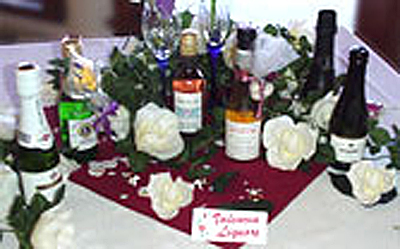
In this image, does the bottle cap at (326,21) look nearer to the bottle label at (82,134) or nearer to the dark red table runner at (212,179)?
the dark red table runner at (212,179)

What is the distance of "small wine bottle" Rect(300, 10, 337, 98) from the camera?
48.2 inches

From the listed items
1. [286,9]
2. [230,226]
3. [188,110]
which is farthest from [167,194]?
[286,9]

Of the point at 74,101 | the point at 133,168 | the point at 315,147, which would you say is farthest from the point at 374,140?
the point at 74,101

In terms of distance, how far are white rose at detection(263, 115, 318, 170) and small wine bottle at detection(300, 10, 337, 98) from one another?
0.48 feet

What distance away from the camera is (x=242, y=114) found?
3.78 feet

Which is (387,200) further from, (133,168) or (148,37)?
(148,37)

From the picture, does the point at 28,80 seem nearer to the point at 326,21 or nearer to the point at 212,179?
the point at 212,179

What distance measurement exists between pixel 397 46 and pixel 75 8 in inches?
69.0

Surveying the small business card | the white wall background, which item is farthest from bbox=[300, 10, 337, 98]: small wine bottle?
the white wall background

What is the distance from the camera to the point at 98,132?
1.28 meters

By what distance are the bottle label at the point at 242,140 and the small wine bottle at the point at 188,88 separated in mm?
72

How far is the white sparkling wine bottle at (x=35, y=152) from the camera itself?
1001mm

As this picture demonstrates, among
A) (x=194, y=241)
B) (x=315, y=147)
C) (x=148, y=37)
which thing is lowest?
(x=194, y=241)

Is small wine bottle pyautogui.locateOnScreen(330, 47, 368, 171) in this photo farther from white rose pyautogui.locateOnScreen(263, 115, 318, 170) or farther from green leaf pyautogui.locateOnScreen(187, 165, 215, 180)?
green leaf pyautogui.locateOnScreen(187, 165, 215, 180)
